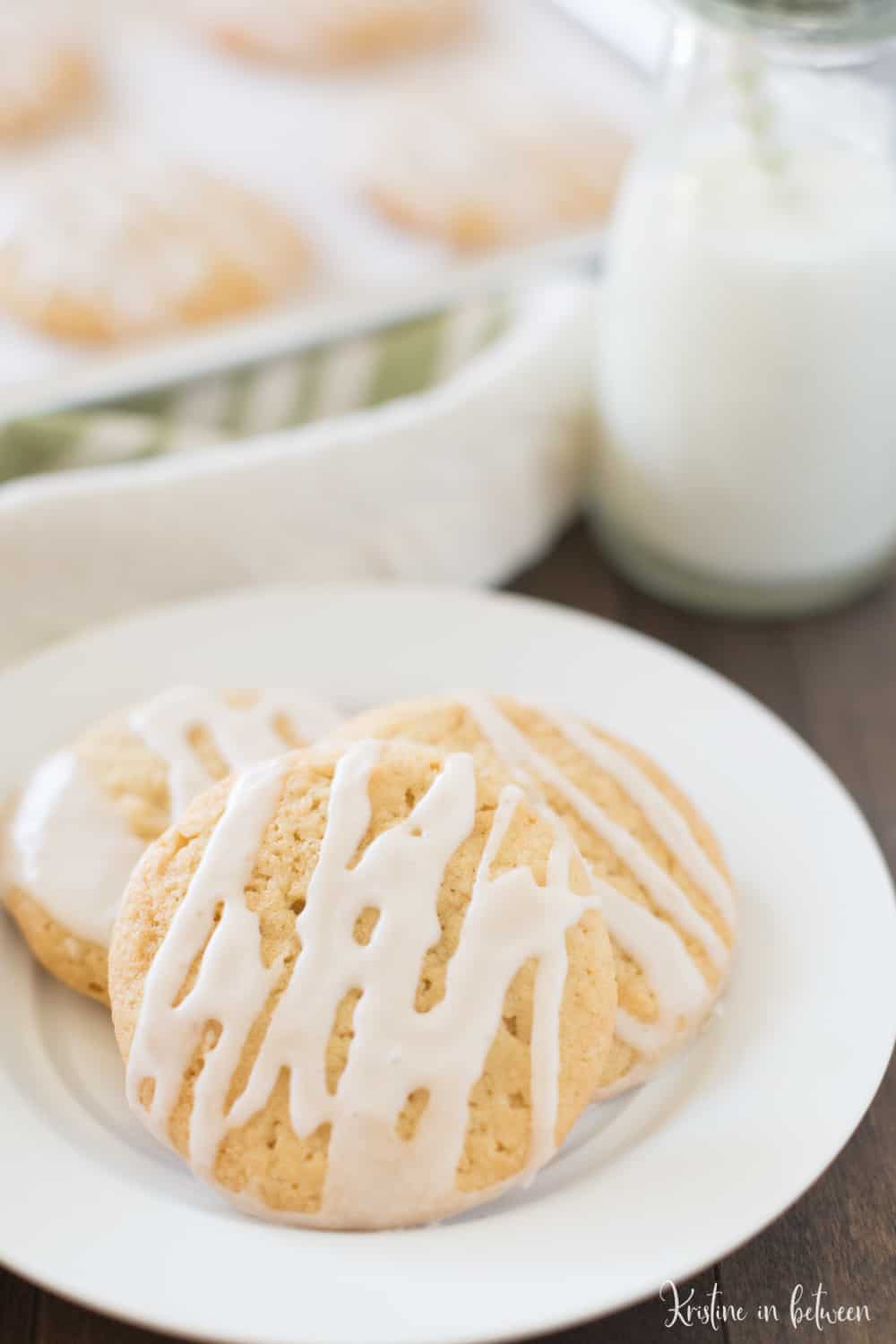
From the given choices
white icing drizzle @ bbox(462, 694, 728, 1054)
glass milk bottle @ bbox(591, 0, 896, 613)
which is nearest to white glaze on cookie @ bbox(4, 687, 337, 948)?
white icing drizzle @ bbox(462, 694, 728, 1054)

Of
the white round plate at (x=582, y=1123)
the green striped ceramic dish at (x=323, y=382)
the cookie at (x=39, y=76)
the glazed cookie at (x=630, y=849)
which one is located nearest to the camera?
the white round plate at (x=582, y=1123)

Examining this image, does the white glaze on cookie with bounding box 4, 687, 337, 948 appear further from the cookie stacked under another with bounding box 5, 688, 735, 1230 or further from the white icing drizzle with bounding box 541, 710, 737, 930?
the white icing drizzle with bounding box 541, 710, 737, 930

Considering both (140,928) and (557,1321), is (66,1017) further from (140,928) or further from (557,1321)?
(557,1321)

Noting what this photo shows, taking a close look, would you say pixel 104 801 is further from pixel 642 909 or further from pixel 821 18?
pixel 821 18

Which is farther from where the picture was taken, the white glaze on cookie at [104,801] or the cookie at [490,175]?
the cookie at [490,175]

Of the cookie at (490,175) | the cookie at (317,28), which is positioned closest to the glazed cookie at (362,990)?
the cookie at (490,175)

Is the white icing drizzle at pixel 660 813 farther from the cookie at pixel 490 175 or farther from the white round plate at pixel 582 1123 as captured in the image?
the cookie at pixel 490 175

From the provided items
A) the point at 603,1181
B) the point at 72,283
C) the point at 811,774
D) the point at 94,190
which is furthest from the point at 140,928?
the point at 94,190
